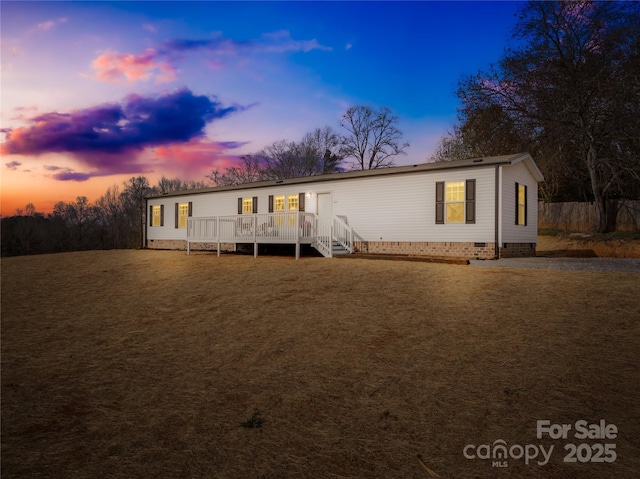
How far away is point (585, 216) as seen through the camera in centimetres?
2397

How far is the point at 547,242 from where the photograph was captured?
2214 cm

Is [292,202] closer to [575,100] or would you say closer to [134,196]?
[575,100]

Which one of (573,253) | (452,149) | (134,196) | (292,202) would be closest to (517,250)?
(573,253)

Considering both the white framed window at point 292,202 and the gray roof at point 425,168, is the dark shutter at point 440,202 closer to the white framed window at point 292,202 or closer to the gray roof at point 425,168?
the gray roof at point 425,168

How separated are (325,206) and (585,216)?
15691 mm

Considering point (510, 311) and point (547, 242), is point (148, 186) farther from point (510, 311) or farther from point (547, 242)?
point (510, 311)

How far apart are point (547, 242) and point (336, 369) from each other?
20484mm

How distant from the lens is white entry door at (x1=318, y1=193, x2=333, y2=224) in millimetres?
18594

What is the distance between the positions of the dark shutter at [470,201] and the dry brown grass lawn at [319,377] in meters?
5.24

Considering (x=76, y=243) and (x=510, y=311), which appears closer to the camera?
(x=510, y=311)

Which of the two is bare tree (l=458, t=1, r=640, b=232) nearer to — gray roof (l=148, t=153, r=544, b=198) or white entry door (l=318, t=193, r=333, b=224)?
gray roof (l=148, t=153, r=544, b=198)

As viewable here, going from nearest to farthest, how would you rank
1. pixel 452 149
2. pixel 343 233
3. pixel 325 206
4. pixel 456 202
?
pixel 456 202, pixel 343 233, pixel 325 206, pixel 452 149

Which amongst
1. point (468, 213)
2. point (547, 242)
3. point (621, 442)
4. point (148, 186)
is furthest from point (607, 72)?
point (148, 186)

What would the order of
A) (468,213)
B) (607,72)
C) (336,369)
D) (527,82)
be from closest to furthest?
(336,369), (468,213), (607,72), (527,82)
